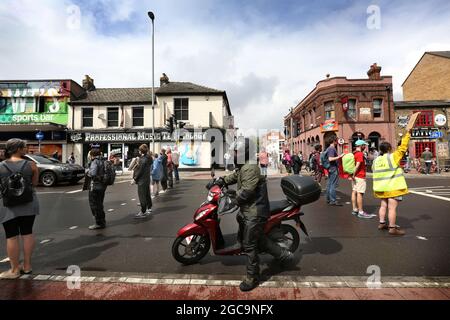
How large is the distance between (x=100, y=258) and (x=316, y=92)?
26275 mm

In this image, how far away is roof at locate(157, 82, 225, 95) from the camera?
2255cm

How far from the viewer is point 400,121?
79.4ft

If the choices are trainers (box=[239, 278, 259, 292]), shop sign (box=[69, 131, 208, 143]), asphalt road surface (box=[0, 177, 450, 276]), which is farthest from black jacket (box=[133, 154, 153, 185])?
shop sign (box=[69, 131, 208, 143])

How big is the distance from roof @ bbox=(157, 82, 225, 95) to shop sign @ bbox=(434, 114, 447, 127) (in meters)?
20.5

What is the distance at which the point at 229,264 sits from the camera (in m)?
3.56

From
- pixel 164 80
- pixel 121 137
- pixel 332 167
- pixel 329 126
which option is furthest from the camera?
pixel 164 80

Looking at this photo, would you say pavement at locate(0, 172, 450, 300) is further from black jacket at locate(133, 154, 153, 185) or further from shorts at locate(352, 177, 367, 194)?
black jacket at locate(133, 154, 153, 185)

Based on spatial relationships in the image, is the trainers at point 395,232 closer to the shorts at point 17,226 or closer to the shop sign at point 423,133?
the shorts at point 17,226

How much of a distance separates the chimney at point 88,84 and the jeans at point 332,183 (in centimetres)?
2571

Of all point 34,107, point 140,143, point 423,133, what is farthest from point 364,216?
point 34,107

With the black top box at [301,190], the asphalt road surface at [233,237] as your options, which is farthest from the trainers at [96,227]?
the black top box at [301,190]

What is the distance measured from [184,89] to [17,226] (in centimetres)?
2128

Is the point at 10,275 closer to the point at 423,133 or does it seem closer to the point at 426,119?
the point at 423,133
